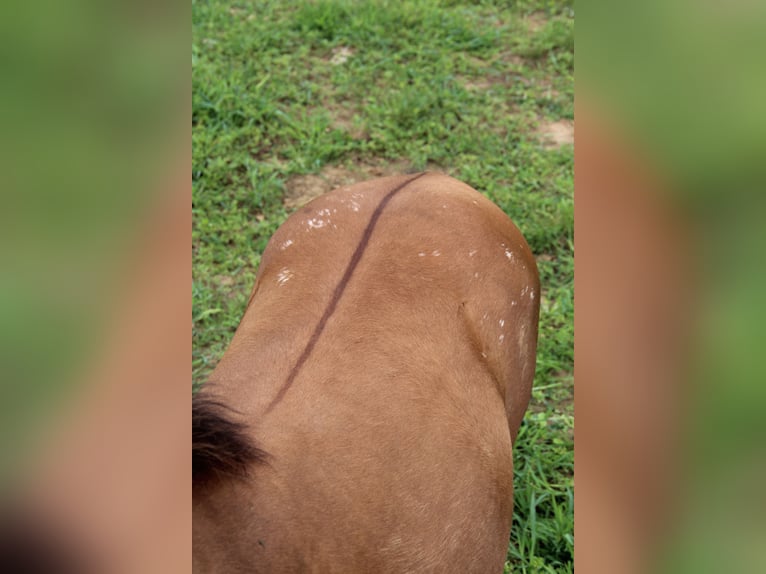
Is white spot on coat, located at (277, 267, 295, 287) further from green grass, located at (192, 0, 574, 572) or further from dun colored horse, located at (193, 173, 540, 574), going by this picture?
green grass, located at (192, 0, 574, 572)

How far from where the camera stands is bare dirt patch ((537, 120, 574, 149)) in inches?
165

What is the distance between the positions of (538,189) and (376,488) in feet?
8.47

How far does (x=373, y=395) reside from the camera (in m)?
1.80

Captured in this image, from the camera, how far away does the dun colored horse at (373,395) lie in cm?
156

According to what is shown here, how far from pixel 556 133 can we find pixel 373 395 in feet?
9.41

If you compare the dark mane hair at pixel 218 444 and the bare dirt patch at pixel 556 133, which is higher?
the dark mane hair at pixel 218 444

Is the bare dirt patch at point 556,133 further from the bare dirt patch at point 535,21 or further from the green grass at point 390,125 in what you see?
the bare dirt patch at point 535,21
